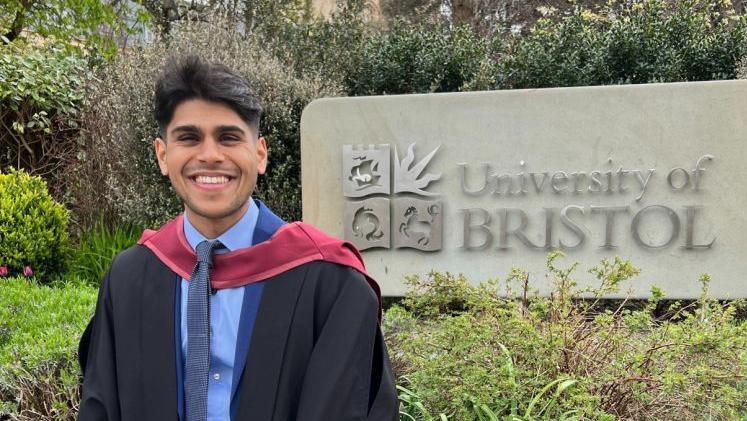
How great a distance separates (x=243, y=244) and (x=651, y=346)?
6.31 ft

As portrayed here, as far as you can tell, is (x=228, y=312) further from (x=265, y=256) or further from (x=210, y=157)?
(x=210, y=157)

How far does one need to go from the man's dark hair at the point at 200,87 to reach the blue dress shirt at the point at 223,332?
1.05 ft

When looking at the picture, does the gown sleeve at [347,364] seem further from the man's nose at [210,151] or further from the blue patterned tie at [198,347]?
the man's nose at [210,151]

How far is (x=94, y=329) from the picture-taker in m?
1.86

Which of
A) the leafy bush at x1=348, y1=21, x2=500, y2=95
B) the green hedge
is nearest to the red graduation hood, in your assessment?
the green hedge

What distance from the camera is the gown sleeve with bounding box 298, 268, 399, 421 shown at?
5.32 feet

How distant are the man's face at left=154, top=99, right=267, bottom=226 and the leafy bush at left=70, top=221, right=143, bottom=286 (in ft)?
14.3

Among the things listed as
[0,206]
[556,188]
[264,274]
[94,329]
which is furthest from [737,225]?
[0,206]

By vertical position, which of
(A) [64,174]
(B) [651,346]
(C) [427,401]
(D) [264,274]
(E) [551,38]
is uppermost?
(E) [551,38]

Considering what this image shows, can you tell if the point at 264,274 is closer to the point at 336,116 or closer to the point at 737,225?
the point at 336,116

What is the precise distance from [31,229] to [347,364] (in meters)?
4.75

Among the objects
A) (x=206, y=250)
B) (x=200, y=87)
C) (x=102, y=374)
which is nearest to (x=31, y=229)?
(x=102, y=374)

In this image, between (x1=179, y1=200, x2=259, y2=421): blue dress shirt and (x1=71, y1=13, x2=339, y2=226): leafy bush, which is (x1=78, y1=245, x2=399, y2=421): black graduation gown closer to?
(x1=179, y1=200, x2=259, y2=421): blue dress shirt

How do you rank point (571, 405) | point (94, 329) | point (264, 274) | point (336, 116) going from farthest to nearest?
point (336, 116)
point (571, 405)
point (94, 329)
point (264, 274)
